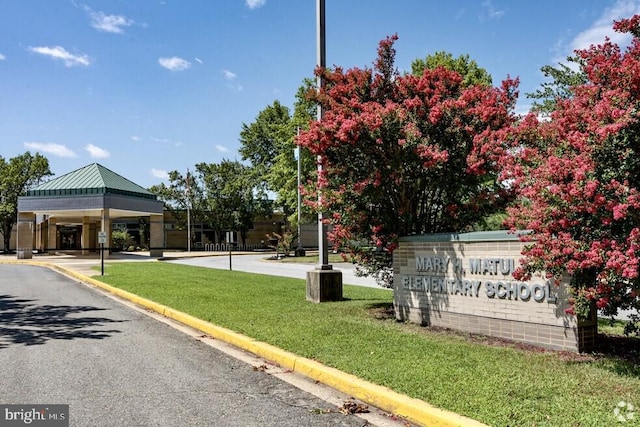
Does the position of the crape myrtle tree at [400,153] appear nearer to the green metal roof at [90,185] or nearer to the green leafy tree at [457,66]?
the green leafy tree at [457,66]

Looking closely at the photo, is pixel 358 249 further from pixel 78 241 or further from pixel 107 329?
Result: pixel 78 241

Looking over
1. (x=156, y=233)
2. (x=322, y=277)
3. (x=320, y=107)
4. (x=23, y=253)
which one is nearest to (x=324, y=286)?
(x=322, y=277)

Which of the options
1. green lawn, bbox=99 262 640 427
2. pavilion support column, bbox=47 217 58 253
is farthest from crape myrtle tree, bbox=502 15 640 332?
pavilion support column, bbox=47 217 58 253

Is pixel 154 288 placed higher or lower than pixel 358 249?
lower

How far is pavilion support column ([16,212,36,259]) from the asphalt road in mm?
35307

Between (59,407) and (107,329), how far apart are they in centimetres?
487

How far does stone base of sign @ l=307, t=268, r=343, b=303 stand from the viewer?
12211 mm

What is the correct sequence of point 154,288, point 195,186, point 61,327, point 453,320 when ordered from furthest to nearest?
point 195,186
point 154,288
point 61,327
point 453,320

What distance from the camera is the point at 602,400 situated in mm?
4801

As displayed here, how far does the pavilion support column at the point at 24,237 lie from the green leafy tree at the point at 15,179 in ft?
49.1

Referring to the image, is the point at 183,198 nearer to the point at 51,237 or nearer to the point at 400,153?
the point at 51,237

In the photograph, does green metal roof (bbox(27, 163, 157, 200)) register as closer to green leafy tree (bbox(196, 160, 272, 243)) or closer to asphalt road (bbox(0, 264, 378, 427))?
green leafy tree (bbox(196, 160, 272, 243))

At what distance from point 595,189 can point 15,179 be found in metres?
62.4

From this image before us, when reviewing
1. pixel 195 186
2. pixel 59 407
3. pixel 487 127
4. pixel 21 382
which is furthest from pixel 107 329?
pixel 195 186
